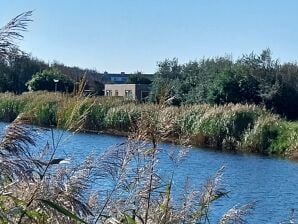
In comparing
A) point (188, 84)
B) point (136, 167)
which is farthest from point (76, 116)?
point (188, 84)

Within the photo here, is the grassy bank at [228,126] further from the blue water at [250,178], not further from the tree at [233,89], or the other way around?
the tree at [233,89]

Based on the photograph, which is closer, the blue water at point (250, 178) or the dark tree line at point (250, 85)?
the blue water at point (250, 178)

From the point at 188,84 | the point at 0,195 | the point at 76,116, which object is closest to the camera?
the point at 0,195

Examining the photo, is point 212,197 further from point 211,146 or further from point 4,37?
point 211,146

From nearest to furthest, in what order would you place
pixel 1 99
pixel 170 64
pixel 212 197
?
pixel 212 197 → pixel 1 99 → pixel 170 64

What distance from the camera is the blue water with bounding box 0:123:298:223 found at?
39.2 ft

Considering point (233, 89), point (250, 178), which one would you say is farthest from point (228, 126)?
point (250, 178)

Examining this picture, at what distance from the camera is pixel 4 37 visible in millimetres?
2900

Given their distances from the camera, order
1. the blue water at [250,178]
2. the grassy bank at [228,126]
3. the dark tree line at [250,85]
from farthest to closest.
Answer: the dark tree line at [250,85] < the grassy bank at [228,126] < the blue water at [250,178]

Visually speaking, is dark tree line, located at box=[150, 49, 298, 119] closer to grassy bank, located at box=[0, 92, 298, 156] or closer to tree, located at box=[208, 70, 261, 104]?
tree, located at box=[208, 70, 261, 104]

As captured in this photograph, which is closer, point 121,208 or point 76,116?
point 76,116

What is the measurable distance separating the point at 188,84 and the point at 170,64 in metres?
4.49

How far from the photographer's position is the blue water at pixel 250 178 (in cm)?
1195

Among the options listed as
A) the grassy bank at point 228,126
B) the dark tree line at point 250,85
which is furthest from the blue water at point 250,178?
the dark tree line at point 250,85
